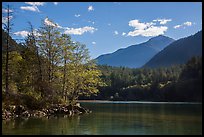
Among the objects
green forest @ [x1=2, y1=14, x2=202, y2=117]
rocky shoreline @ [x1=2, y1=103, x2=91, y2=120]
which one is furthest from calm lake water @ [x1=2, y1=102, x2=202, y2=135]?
green forest @ [x1=2, y1=14, x2=202, y2=117]

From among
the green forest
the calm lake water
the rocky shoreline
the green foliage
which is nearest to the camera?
the calm lake water

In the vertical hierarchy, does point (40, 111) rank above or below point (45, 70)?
below

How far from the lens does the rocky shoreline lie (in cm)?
3741

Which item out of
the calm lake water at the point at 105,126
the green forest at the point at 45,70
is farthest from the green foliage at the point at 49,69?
the calm lake water at the point at 105,126

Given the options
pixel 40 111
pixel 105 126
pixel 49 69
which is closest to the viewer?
pixel 105 126

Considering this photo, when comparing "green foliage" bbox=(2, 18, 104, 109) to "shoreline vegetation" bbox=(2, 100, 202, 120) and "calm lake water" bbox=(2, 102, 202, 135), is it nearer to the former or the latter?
"shoreline vegetation" bbox=(2, 100, 202, 120)

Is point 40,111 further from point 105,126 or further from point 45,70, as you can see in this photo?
point 105,126

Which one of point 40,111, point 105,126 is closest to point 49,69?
point 40,111

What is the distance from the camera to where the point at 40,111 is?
143ft

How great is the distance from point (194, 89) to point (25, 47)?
2543 inches

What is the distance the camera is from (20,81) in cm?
4988

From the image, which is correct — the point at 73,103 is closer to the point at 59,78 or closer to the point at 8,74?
the point at 59,78

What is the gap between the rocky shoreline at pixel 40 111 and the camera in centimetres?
3741

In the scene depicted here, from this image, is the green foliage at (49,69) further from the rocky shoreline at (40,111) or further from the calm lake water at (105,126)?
the calm lake water at (105,126)
